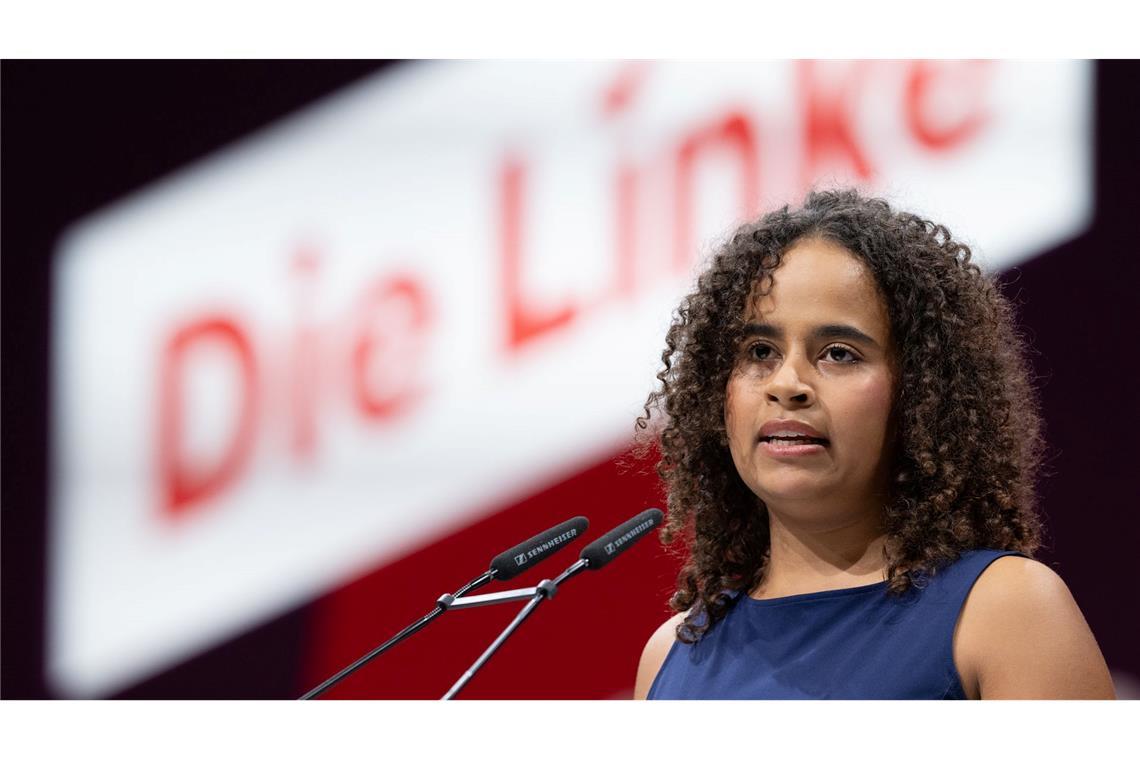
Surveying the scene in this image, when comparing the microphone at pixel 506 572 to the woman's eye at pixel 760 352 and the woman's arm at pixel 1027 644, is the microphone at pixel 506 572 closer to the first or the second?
the woman's eye at pixel 760 352

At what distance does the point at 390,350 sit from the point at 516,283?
0.36 m

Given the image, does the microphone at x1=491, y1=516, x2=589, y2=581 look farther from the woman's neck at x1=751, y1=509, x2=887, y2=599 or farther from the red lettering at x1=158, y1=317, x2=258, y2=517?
the red lettering at x1=158, y1=317, x2=258, y2=517

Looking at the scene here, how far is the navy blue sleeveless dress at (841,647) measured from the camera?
1.31 meters

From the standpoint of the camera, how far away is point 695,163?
2984mm

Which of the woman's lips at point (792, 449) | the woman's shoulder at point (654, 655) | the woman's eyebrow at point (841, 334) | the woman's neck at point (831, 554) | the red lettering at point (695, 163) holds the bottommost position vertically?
the woman's shoulder at point (654, 655)

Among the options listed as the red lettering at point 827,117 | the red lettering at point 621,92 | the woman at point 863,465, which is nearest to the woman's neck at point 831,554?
the woman at point 863,465

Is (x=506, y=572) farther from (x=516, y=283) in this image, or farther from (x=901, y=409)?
(x=516, y=283)

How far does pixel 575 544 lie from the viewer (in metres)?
3.05

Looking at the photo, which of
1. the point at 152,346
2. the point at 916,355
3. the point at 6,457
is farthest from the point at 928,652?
the point at 6,457

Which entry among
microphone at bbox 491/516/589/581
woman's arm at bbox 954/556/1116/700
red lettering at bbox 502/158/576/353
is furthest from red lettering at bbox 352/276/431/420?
woman's arm at bbox 954/556/1116/700

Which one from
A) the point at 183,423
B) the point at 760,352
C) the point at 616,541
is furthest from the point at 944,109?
the point at 183,423

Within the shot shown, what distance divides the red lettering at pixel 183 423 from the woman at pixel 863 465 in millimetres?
1731

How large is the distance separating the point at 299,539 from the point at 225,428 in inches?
13.5

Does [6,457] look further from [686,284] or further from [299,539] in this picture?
[686,284]
